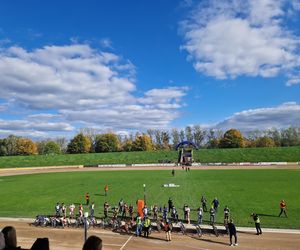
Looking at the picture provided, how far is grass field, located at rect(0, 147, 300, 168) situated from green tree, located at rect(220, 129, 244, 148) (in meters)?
30.8

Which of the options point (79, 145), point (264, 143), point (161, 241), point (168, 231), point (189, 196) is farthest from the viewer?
point (264, 143)

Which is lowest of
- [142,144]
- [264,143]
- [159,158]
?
[159,158]

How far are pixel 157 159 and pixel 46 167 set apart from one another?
30.4m

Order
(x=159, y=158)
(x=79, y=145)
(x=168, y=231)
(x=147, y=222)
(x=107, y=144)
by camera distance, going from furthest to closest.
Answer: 1. (x=79, y=145)
2. (x=107, y=144)
3. (x=159, y=158)
4. (x=147, y=222)
5. (x=168, y=231)

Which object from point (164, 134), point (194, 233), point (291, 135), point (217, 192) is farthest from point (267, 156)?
point (164, 134)

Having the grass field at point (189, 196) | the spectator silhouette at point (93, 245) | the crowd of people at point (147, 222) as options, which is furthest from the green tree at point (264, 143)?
the spectator silhouette at point (93, 245)

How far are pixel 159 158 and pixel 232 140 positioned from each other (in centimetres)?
4318

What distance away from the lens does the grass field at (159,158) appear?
87188 mm

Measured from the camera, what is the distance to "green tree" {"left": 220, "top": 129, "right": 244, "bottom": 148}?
421ft

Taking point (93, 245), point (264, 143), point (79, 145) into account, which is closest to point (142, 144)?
point (79, 145)

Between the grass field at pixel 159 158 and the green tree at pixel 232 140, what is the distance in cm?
3084

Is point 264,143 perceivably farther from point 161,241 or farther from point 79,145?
point 161,241

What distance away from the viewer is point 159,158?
96562 millimetres

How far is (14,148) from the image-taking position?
142250 millimetres
